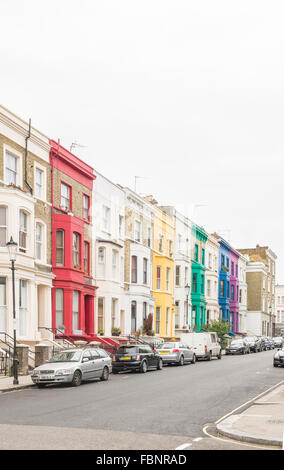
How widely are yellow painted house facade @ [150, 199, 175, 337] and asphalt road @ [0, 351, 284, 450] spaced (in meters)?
24.6

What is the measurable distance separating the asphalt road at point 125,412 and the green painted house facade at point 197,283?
34631 millimetres

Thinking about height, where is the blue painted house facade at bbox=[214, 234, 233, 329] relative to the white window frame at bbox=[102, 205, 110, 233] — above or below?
below

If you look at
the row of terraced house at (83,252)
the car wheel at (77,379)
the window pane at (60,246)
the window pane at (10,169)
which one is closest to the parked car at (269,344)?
the row of terraced house at (83,252)

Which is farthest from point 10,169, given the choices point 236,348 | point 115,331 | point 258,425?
Result: point 236,348

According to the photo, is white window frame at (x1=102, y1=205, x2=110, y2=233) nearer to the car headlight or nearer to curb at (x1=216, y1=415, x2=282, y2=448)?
the car headlight

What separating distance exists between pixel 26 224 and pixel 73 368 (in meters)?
10.1

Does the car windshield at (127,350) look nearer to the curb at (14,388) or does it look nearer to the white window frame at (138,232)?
the curb at (14,388)

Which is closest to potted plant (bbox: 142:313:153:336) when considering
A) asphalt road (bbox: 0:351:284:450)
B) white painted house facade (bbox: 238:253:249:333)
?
asphalt road (bbox: 0:351:284:450)

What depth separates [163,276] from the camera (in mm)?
51375

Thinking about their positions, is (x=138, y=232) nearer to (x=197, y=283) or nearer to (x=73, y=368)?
(x=197, y=283)

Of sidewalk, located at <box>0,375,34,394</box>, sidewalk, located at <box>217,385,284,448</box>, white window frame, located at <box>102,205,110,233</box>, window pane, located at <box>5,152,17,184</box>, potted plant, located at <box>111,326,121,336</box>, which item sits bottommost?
potted plant, located at <box>111,326,121,336</box>

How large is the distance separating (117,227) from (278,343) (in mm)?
35022

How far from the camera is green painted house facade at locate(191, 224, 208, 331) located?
6059cm
